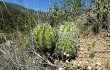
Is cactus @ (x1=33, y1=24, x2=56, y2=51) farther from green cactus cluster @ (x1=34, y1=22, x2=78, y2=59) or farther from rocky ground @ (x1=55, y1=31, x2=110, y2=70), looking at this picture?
rocky ground @ (x1=55, y1=31, x2=110, y2=70)

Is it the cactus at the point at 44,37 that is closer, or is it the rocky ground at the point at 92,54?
the rocky ground at the point at 92,54

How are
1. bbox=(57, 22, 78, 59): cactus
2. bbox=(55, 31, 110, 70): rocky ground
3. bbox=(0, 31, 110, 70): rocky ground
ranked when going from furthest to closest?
1. bbox=(57, 22, 78, 59): cactus
2. bbox=(55, 31, 110, 70): rocky ground
3. bbox=(0, 31, 110, 70): rocky ground

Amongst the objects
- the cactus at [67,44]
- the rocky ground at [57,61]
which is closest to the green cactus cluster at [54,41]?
the cactus at [67,44]

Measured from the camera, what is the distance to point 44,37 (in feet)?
12.1

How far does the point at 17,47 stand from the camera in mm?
3686

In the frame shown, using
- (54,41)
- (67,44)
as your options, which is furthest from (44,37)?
(67,44)

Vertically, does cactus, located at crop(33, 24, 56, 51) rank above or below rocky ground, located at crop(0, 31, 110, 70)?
above

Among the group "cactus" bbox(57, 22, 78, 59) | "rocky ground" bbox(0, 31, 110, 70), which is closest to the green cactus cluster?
"cactus" bbox(57, 22, 78, 59)

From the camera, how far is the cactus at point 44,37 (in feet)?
12.1

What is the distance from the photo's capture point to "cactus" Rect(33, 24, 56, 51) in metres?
3.70

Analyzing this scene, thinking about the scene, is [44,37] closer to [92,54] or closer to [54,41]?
[54,41]

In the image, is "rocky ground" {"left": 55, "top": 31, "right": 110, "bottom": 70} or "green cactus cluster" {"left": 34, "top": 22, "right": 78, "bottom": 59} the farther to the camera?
"green cactus cluster" {"left": 34, "top": 22, "right": 78, "bottom": 59}

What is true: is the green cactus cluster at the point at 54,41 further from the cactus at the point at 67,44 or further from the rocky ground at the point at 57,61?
the rocky ground at the point at 57,61

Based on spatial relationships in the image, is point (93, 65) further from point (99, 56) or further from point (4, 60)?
point (4, 60)
